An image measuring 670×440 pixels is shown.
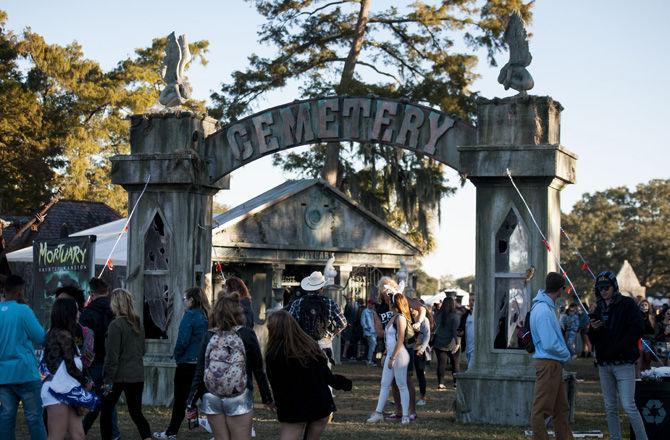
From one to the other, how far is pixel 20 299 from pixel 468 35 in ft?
80.1

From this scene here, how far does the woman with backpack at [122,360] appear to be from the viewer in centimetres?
1062

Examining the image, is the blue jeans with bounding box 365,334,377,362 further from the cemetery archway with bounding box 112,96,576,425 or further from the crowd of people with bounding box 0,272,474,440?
the crowd of people with bounding box 0,272,474,440

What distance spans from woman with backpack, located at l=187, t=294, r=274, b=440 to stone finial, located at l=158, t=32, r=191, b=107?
7684mm

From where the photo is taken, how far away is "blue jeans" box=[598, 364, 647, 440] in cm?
1044

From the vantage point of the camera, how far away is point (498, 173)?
13531 mm

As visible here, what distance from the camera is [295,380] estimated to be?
313 inches

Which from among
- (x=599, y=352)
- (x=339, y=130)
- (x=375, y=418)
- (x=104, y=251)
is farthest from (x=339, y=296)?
(x=599, y=352)

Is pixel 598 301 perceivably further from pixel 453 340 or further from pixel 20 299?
pixel 453 340

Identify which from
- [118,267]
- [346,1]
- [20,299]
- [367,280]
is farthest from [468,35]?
[20,299]

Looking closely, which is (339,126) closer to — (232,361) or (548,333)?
(548,333)

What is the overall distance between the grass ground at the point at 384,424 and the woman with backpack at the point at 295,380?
430cm

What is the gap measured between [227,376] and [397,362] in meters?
5.44

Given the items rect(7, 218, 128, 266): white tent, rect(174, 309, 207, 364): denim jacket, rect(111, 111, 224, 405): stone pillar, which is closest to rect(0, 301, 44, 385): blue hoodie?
rect(174, 309, 207, 364): denim jacket

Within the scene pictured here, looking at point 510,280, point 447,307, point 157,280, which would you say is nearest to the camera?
point 510,280
